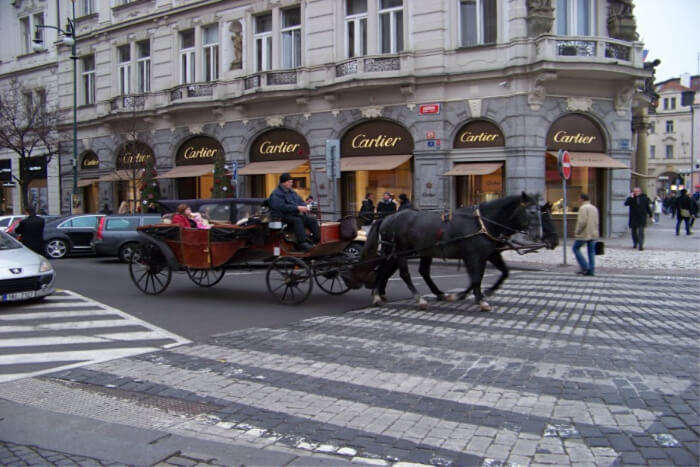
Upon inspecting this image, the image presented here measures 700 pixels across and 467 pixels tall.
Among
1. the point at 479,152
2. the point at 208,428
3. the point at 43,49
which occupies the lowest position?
the point at 208,428

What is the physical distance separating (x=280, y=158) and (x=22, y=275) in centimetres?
1682

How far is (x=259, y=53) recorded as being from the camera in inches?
1054

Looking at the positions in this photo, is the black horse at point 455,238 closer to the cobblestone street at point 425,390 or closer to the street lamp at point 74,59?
the cobblestone street at point 425,390

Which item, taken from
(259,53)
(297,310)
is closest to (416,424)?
(297,310)

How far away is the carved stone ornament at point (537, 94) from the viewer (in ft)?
66.7

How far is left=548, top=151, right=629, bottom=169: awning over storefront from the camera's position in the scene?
20.9 metres

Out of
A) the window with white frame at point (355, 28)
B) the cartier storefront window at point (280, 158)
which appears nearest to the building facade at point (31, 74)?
the cartier storefront window at point (280, 158)

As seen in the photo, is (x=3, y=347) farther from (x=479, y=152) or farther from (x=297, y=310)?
(x=479, y=152)

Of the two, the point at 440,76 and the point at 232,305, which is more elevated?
the point at 440,76

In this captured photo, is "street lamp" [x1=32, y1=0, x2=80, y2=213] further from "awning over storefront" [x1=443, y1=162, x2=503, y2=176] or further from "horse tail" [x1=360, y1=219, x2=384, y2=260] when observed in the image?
"horse tail" [x1=360, y1=219, x2=384, y2=260]

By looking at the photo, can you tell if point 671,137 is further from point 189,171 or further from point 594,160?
point 189,171

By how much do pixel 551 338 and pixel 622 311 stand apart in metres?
2.41

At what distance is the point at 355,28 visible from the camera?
24.0 metres

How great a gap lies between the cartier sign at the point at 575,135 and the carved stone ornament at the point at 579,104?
0.97ft
